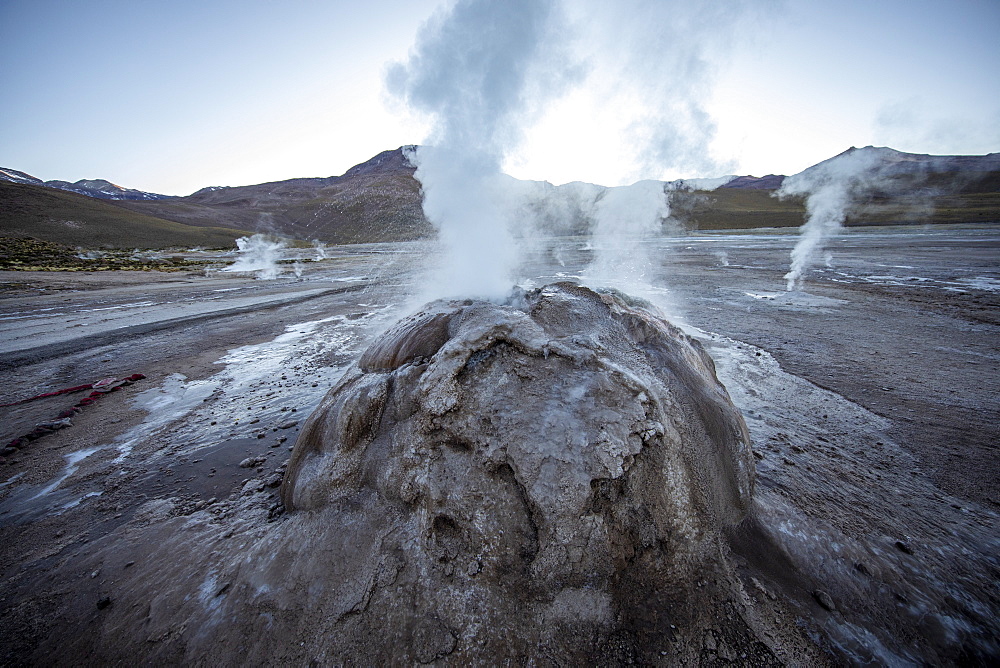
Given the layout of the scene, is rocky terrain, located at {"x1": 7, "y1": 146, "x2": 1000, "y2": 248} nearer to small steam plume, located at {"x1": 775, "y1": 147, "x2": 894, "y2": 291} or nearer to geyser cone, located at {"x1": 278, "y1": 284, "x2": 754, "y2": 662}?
small steam plume, located at {"x1": 775, "y1": 147, "x2": 894, "y2": 291}

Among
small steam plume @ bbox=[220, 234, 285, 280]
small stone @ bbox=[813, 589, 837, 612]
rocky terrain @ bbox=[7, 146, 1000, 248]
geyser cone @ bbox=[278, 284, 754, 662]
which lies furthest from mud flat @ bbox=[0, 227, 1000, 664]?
small steam plume @ bbox=[220, 234, 285, 280]

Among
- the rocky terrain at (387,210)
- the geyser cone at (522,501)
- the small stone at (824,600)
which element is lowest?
the small stone at (824,600)

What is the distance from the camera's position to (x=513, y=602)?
2.13 m

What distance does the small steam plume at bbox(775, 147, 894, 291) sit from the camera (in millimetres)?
25172

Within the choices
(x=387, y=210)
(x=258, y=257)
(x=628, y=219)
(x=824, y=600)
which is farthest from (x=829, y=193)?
(x=387, y=210)

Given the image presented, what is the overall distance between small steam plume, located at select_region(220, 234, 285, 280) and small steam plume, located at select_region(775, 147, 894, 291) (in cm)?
2933

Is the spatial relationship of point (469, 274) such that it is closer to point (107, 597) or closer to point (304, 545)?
point (304, 545)

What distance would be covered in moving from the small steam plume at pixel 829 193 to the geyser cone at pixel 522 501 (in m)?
14.8

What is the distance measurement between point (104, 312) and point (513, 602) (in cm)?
1709

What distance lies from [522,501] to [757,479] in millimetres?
2455

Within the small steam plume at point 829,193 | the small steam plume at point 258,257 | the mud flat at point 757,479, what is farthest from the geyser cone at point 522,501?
the small steam plume at point 258,257

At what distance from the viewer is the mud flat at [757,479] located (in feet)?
7.34

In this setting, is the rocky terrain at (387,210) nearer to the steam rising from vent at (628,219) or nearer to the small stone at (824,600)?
the steam rising from vent at (628,219)

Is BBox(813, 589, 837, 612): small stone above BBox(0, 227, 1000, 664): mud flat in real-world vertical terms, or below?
above
